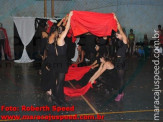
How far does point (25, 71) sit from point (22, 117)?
4.78 metres

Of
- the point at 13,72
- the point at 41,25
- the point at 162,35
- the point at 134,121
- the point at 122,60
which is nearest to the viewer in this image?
the point at 134,121

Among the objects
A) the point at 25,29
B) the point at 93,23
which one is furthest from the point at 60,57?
the point at 25,29

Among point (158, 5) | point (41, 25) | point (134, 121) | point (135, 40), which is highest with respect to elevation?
point (158, 5)

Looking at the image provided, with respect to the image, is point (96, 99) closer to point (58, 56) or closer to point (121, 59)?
point (121, 59)

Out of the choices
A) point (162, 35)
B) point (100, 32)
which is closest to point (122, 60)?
A: point (100, 32)

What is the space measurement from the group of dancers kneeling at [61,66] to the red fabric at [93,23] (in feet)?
0.51

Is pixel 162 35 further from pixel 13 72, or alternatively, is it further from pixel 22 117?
pixel 22 117

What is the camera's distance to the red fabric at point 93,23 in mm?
5199

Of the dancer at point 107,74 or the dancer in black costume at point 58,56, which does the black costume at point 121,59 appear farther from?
the dancer in black costume at point 58,56

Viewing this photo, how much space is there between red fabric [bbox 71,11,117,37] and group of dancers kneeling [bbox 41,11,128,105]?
0.51 ft

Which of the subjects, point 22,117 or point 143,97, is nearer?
A: point 22,117

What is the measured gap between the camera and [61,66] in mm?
4895

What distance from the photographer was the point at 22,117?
4.41 metres

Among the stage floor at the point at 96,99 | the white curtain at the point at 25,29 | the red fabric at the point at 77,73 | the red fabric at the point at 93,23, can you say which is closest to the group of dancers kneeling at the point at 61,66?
the red fabric at the point at 93,23
